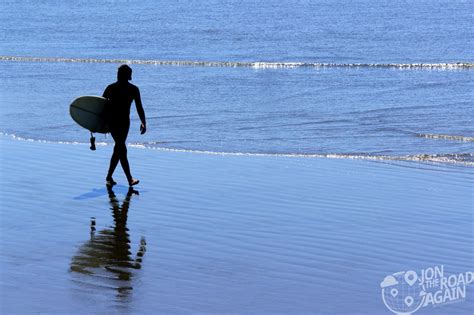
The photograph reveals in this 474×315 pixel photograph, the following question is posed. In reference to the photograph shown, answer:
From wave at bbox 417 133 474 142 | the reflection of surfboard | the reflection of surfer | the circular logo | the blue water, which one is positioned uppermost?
the blue water

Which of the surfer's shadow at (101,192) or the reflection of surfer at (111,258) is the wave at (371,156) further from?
the reflection of surfer at (111,258)

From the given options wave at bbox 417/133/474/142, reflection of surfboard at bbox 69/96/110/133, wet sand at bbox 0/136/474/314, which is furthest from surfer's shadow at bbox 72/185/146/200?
Answer: wave at bbox 417/133/474/142

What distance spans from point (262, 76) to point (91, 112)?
64.1 ft

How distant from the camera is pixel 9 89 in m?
25.2

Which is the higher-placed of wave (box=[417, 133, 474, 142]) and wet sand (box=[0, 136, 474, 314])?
wave (box=[417, 133, 474, 142])

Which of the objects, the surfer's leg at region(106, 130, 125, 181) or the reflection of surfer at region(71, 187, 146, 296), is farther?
the surfer's leg at region(106, 130, 125, 181)

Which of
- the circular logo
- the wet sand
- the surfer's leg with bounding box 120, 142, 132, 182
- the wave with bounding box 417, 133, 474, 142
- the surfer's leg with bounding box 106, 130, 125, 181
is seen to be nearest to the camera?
the circular logo

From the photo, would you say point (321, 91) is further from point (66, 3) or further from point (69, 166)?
point (66, 3)

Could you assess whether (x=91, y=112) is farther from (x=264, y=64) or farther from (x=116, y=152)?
(x=264, y=64)

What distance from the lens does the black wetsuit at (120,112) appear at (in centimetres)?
1204

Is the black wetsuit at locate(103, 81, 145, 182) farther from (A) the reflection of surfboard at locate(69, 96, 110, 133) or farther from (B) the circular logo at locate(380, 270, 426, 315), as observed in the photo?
(B) the circular logo at locate(380, 270, 426, 315)

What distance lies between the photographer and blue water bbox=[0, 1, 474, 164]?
17.8m

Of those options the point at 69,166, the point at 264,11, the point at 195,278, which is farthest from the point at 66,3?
the point at 195,278

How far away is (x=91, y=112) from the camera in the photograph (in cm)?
1266
